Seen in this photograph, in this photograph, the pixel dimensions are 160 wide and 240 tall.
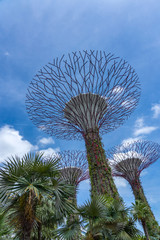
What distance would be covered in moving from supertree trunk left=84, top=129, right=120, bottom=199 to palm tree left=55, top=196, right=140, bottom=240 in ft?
9.47

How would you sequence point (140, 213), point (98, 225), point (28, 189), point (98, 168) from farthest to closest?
point (98, 168) < point (140, 213) < point (98, 225) < point (28, 189)

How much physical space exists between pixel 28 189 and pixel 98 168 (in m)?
6.21

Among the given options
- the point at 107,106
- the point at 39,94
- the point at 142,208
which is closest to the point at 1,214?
the point at 142,208

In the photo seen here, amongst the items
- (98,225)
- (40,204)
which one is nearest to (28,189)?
(40,204)

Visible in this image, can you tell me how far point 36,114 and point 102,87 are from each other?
549 cm

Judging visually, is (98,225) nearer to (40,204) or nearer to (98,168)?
(40,204)

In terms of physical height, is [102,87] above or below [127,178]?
above

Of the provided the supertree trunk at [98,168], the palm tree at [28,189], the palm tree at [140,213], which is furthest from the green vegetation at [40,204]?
the supertree trunk at [98,168]

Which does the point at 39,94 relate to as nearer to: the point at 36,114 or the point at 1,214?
the point at 36,114

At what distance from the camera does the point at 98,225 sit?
6730mm

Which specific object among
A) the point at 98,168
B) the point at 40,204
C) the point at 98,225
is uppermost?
the point at 98,168

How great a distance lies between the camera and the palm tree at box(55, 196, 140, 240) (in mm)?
6684

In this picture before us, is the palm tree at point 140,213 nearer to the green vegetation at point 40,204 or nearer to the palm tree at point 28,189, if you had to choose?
the green vegetation at point 40,204

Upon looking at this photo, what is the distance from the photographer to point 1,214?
6.16 meters
